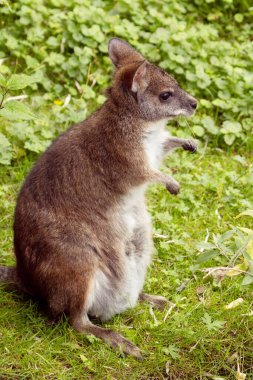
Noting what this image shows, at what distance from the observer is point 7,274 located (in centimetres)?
432

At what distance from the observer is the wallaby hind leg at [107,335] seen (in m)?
3.94

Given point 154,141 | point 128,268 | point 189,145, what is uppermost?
point 154,141

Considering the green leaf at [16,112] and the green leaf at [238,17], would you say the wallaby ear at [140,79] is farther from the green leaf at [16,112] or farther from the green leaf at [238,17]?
the green leaf at [238,17]

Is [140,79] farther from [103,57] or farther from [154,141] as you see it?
[103,57]

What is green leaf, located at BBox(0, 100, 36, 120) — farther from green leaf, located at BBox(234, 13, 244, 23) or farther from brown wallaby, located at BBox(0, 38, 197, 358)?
green leaf, located at BBox(234, 13, 244, 23)

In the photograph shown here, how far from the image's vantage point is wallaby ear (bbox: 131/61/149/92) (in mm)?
4047

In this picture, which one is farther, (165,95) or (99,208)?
(165,95)

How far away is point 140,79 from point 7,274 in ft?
4.76

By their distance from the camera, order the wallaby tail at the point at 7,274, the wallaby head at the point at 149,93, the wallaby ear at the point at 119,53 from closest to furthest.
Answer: the wallaby head at the point at 149,93, the wallaby tail at the point at 7,274, the wallaby ear at the point at 119,53

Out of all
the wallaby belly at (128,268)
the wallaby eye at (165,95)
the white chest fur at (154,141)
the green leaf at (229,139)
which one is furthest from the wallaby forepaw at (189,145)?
the green leaf at (229,139)

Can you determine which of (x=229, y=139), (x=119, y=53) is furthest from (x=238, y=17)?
(x=119, y=53)

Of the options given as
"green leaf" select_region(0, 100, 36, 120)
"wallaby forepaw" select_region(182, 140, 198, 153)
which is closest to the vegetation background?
"green leaf" select_region(0, 100, 36, 120)

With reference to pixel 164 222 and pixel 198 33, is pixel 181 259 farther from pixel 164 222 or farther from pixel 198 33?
pixel 198 33

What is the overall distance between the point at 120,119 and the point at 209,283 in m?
1.24
